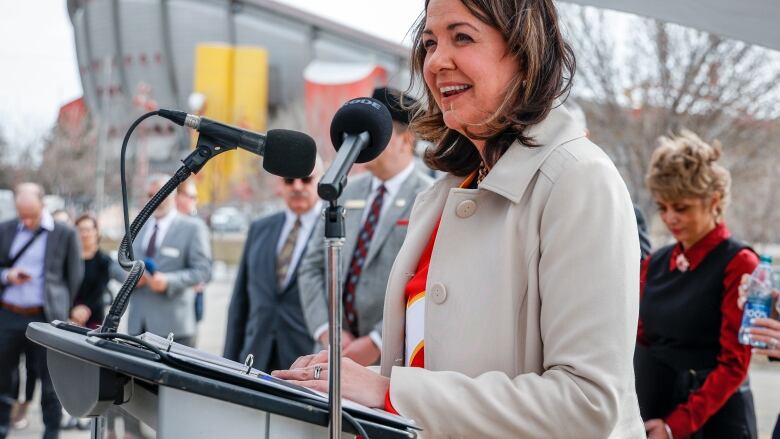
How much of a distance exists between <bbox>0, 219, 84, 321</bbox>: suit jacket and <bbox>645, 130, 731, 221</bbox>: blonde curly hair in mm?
5246

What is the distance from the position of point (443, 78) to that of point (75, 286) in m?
6.25

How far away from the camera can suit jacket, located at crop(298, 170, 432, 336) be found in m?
4.54

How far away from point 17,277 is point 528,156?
6.16m

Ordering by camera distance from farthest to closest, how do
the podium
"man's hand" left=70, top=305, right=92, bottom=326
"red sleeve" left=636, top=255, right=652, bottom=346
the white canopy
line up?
"man's hand" left=70, top=305, right=92, bottom=326, "red sleeve" left=636, top=255, right=652, bottom=346, the white canopy, the podium

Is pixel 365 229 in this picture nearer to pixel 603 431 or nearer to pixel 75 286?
pixel 603 431

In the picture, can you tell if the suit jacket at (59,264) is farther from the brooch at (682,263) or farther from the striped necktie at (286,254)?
the brooch at (682,263)

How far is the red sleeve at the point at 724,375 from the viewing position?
361 centimetres

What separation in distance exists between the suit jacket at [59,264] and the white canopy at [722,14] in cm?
535

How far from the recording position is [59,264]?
295 inches

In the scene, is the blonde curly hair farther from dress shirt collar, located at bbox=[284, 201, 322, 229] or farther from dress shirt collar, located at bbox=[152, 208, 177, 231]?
dress shirt collar, located at bbox=[152, 208, 177, 231]

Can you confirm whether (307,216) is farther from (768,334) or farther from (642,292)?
(768,334)

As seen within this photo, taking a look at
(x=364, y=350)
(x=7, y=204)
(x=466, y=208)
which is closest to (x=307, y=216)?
(x=364, y=350)

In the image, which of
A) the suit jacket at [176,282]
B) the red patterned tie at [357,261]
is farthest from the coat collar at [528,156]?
the suit jacket at [176,282]

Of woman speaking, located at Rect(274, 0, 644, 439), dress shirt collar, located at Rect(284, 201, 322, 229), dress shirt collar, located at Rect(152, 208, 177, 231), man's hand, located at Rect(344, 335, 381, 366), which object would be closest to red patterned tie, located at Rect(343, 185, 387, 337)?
man's hand, located at Rect(344, 335, 381, 366)
